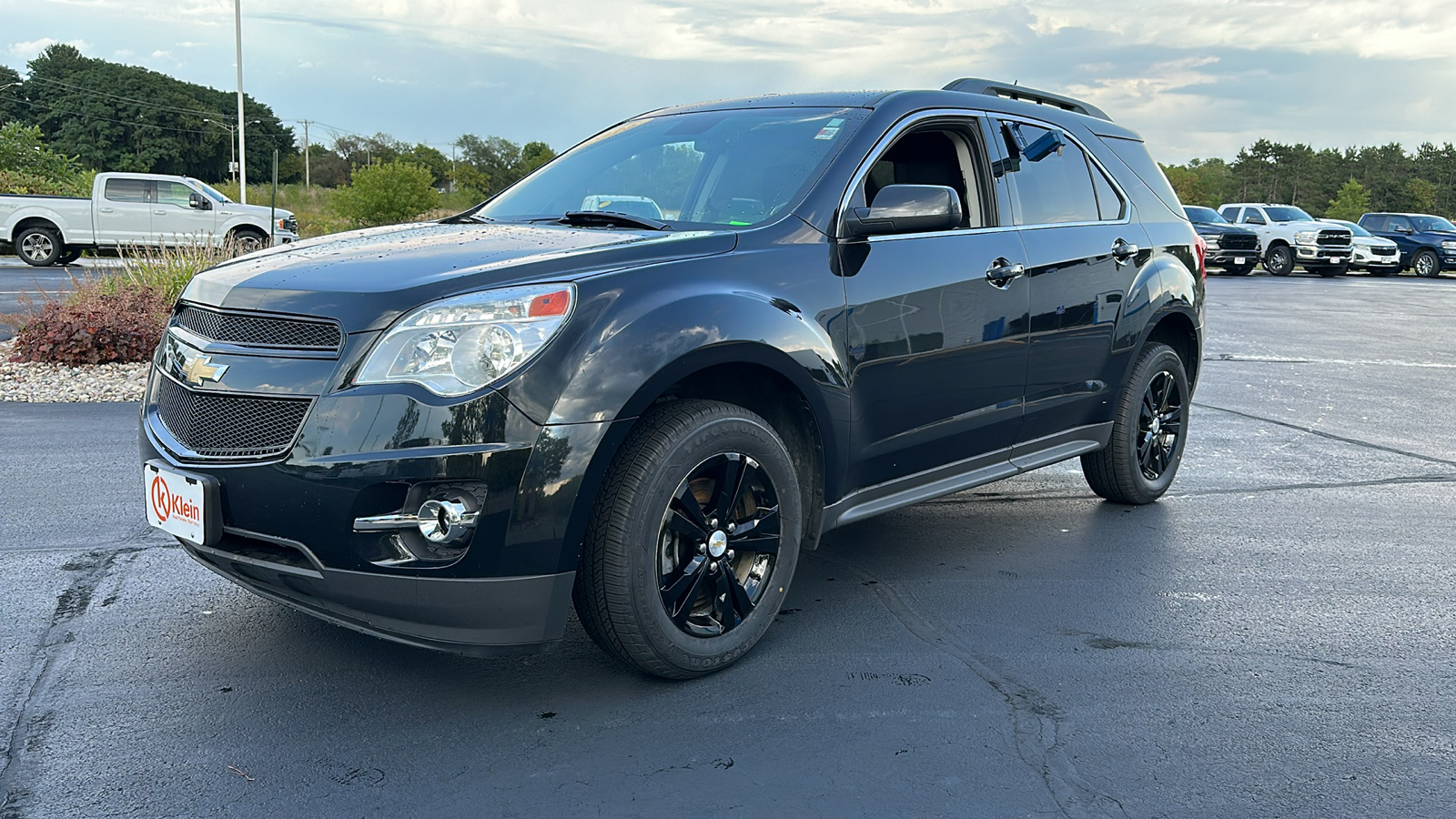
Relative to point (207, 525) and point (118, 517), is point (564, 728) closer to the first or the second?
point (207, 525)

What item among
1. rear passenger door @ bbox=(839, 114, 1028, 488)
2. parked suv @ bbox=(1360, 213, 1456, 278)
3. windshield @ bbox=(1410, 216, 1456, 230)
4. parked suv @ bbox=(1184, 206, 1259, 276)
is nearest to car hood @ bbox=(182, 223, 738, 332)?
rear passenger door @ bbox=(839, 114, 1028, 488)

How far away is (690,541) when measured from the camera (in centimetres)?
336

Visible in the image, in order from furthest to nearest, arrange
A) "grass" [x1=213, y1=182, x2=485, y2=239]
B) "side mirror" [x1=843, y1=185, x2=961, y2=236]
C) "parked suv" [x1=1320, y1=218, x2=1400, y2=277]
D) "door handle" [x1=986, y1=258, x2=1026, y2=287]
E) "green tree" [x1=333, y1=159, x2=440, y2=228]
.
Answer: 1. "grass" [x1=213, y1=182, x2=485, y2=239]
2. "green tree" [x1=333, y1=159, x2=440, y2=228]
3. "parked suv" [x1=1320, y1=218, x2=1400, y2=277]
4. "door handle" [x1=986, y1=258, x2=1026, y2=287]
5. "side mirror" [x1=843, y1=185, x2=961, y2=236]

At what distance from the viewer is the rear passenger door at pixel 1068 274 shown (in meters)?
4.62

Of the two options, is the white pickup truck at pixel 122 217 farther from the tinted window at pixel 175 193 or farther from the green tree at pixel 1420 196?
the green tree at pixel 1420 196

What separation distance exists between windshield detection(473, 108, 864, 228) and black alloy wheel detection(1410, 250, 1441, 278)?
35.4 metres

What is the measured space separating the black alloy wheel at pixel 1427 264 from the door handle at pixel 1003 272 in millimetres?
34922

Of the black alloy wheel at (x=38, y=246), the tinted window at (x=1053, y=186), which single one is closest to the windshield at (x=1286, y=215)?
the black alloy wheel at (x=38, y=246)

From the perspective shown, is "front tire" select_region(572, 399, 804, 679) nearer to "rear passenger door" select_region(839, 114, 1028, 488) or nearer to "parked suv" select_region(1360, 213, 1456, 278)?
"rear passenger door" select_region(839, 114, 1028, 488)

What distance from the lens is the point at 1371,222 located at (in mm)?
35219

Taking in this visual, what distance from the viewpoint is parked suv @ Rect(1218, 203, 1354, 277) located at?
31531 millimetres

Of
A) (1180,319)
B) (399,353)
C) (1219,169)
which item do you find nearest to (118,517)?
(399,353)

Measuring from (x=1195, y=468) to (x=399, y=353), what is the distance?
17.1ft

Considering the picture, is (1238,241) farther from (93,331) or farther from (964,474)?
(964,474)
